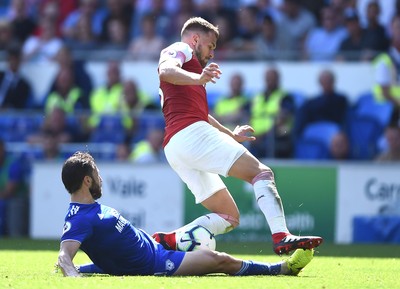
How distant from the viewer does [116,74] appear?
16.5 metres

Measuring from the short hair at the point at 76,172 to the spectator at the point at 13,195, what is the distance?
7997 millimetres

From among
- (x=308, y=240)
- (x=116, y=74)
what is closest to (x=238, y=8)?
(x=116, y=74)

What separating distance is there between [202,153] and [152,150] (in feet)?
21.8

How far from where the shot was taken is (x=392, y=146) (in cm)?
1441

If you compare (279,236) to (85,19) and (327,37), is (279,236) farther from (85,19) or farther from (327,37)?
(85,19)

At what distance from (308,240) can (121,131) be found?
8.37 metres

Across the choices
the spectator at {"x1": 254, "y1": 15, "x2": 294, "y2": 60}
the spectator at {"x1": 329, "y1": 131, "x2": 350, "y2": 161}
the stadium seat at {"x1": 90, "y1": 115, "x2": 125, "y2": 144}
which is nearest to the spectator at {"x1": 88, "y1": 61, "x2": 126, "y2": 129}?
the stadium seat at {"x1": 90, "y1": 115, "x2": 125, "y2": 144}

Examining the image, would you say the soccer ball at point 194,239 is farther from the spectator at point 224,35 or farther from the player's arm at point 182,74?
the spectator at point 224,35

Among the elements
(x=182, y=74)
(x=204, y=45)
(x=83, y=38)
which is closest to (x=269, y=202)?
(x=182, y=74)

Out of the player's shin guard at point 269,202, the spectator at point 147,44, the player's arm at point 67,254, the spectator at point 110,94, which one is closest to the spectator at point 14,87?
the spectator at point 110,94

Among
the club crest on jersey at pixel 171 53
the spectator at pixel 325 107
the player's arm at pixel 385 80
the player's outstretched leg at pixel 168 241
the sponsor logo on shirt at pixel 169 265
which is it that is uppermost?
the club crest on jersey at pixel 171 53

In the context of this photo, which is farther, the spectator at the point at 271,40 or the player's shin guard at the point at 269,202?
the spectator at the point at 271,40

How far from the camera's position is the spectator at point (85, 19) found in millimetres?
18250

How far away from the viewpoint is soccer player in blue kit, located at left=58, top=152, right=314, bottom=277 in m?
7.41
